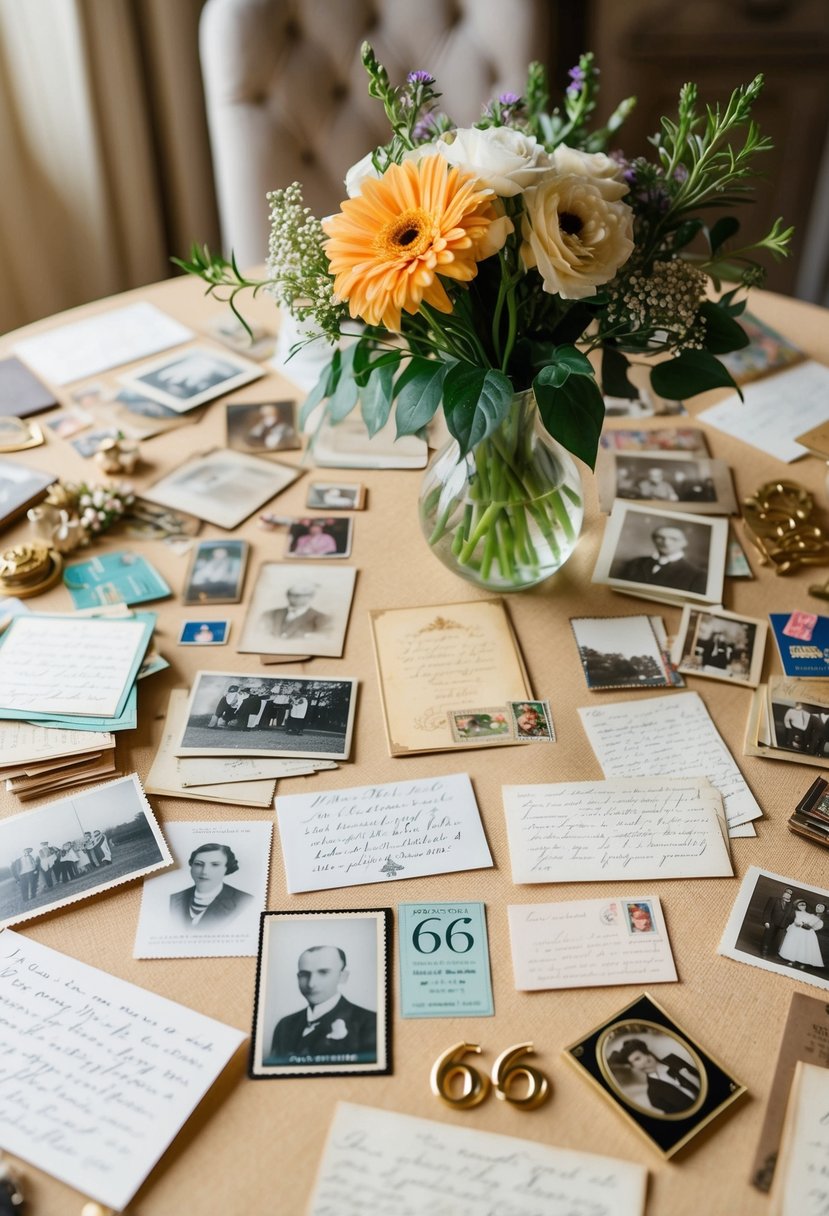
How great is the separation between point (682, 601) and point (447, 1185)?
28.1 inches

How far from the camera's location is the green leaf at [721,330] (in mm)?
1029

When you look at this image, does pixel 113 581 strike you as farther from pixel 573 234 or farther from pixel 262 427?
pixel 573 234

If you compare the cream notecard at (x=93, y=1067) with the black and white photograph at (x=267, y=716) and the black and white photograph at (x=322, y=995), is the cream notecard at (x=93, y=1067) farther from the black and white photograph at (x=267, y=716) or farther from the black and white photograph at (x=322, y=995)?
the black and white photograph at (x=267, y=716)

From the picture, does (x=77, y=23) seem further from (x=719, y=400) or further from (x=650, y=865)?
(x=650, y=865)

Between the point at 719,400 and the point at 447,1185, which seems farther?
the point at 719,400

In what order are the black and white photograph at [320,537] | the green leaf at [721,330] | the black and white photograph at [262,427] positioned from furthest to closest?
the black and white photograph at [262,427]
the black and white photograph at [320,537]
the green leaf at [721,330]

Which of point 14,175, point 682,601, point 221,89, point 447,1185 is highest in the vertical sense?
point 221,89

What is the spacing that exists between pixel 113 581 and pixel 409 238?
1.97 ft

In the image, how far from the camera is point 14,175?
2227 millimetres

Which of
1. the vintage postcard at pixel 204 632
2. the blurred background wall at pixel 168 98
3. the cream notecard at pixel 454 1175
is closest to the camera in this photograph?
the cream notecard at pixel 454 1175

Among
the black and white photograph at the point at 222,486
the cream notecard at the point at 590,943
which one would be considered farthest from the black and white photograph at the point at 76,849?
the black and white photograph at the point at 222,486

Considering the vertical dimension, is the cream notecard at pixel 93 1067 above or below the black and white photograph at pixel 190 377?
below

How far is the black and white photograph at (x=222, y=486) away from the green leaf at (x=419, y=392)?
0.39 m

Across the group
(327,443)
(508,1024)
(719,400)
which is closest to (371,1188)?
(508,1024)
